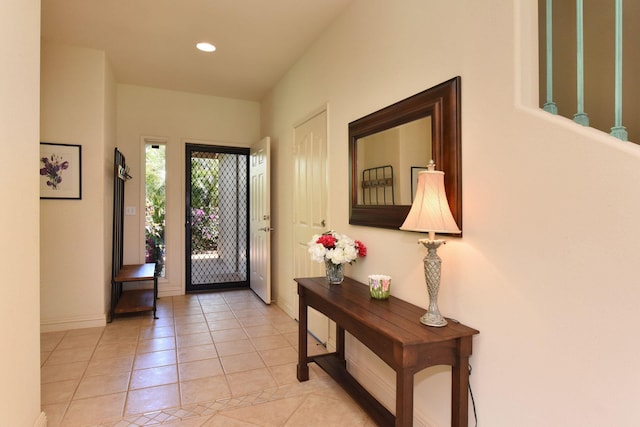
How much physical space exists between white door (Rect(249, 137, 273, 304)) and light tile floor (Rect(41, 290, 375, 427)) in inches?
28.9

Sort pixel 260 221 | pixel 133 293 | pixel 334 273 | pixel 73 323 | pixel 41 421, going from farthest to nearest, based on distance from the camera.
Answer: pixel 260 221 < pixel 133 293 < pixel 73 323 < pixel 334 273 < pixel 41 421

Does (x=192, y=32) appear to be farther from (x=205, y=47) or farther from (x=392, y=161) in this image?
(x=392, y=161)

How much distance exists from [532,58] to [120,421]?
267cm

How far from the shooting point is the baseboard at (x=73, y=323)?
3.32 meters

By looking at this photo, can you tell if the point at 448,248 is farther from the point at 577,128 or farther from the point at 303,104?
the point at 303,104

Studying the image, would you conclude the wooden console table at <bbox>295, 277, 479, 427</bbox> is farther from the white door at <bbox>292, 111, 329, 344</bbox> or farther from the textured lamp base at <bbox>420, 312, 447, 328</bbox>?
the white door at <bbox>292, 111, 329, 344</bbox>

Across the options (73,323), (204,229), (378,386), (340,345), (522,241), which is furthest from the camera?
(204,229)

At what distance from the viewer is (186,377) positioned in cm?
247

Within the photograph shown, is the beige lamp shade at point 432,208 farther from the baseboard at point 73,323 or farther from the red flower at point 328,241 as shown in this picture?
the baseboard at point 73,323

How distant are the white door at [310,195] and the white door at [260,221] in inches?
23.8

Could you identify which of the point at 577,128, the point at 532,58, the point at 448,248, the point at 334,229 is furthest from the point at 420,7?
the point at 334,229

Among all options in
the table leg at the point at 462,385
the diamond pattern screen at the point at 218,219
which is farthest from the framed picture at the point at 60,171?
the table leg at the point at 462,385

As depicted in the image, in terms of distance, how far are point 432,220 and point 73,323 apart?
356cm
